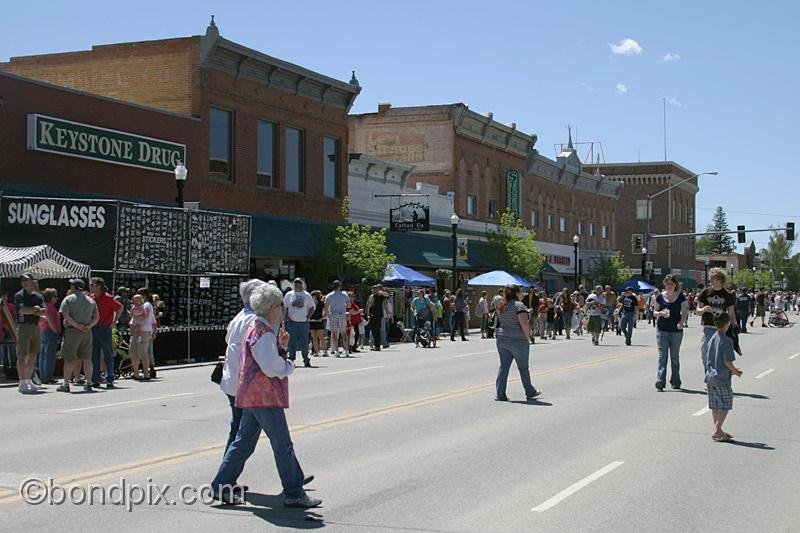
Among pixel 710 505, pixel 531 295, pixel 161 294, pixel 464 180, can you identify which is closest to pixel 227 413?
pixel 710 505

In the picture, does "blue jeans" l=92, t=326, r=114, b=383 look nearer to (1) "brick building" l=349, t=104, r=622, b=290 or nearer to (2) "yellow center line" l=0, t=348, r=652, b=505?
(2) "yellow center line" l=0, t=348, r=652, b=505

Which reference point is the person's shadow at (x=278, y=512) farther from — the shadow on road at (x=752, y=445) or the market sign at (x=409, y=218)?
the market sign at (x=409, y=218)

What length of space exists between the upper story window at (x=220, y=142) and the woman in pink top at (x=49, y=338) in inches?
640

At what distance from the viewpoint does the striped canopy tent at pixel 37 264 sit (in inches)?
806

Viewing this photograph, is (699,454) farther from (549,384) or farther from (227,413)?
(549,384)

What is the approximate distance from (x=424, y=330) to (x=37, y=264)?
14.0 m

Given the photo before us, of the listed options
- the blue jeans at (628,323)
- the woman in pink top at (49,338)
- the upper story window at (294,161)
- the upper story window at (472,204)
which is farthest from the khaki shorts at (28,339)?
the upper story window at (472,204)

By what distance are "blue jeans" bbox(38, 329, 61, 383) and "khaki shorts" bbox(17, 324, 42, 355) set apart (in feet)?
2.78

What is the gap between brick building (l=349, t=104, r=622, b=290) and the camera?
53469 millimetres

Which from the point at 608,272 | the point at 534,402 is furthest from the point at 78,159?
the point at 608,272

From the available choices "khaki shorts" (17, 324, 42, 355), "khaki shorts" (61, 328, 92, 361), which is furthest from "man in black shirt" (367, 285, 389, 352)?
"khaki shorts" (17, 324, 42, 355)

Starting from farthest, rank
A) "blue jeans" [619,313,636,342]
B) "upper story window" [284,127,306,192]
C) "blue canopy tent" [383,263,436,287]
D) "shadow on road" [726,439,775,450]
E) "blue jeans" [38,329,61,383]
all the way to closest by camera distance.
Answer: "upper story window" [284,127,306,192] < "blue canopy tent" [383,263,436,287] < "blue jeans" [619,313,636,342] < "blue jeans" [38,329,61,383] < "shadow on road" [726,439,775,450]

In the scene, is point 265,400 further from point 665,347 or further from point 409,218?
A: point 409,218

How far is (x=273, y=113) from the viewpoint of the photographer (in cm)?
3772
